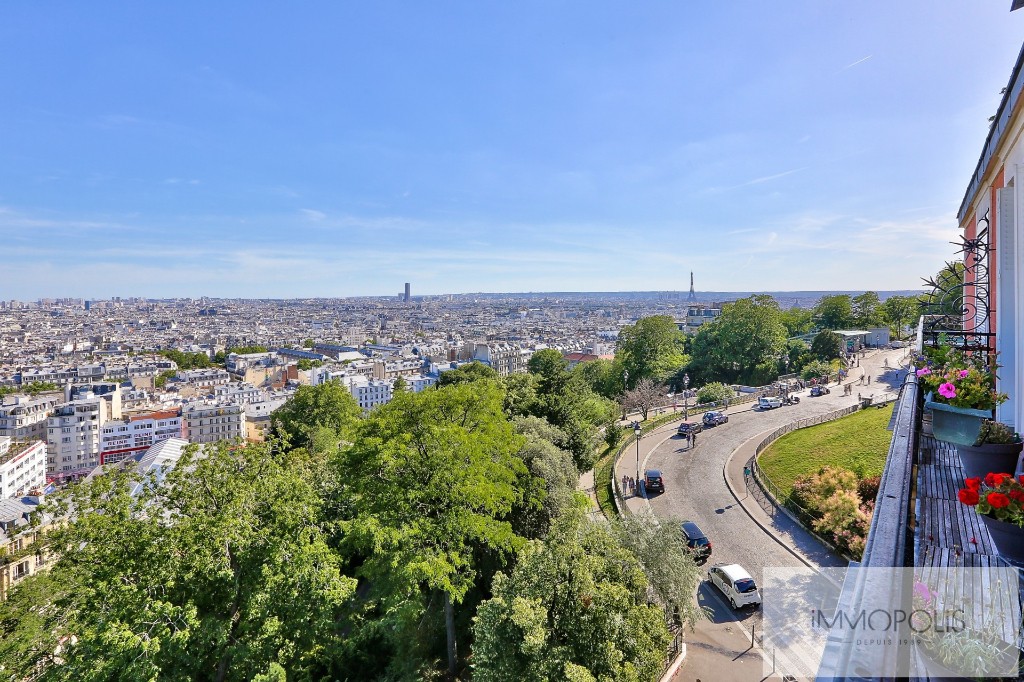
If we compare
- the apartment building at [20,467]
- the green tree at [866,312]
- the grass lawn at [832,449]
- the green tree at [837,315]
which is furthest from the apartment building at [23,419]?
the green tree at [866,312]

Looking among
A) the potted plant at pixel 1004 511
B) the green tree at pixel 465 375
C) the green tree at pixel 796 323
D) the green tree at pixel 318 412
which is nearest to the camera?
the potted plant at pixel 1004 511

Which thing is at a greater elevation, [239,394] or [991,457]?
[991,457]

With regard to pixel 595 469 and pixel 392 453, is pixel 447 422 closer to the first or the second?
pixel 392 453

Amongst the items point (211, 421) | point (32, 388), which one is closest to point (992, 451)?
point (211, 421)

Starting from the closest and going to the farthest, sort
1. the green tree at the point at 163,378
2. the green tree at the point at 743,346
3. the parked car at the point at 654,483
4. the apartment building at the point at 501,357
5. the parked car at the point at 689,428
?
the parked car at the point at 654,483, the parked car at the point at 689,428, the green tree at the point at 743,346, the green tree at the point at 163,378, the apartment building at the point at 501,357

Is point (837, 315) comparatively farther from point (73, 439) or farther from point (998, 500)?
point (73, 439)

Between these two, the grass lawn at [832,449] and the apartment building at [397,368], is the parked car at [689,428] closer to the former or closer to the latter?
the grass lawn at [832,449]
